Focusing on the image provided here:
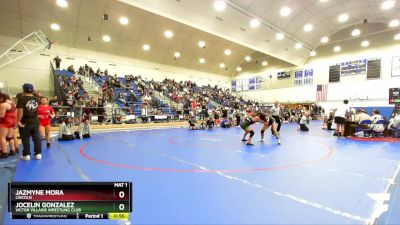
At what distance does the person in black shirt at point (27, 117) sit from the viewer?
205 inches

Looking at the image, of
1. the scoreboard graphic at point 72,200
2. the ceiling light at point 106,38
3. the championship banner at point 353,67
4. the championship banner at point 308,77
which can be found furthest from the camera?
the championship banner at point 308,77

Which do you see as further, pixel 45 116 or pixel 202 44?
pixel 202 44

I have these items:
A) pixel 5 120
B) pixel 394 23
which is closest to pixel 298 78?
pixel 394 23

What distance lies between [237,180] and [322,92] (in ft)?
90.9

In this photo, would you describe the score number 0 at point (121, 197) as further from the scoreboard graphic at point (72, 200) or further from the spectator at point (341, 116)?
the spectator at point (341, 116)

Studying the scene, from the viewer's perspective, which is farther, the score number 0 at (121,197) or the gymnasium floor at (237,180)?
the gymnasium floor at (237,180)

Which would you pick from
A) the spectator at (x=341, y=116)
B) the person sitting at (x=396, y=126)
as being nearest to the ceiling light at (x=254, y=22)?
the spectator at (x=341, y=116)

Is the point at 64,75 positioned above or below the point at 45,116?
above

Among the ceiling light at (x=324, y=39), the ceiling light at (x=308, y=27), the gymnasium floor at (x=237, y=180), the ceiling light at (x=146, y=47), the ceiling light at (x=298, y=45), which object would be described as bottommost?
the gymnasium floor at (x=237, y=180)

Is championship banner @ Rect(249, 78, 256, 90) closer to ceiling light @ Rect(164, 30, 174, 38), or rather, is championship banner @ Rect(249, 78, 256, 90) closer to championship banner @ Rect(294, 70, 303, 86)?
championship banner @ Rect(294, 70, 303, 86)

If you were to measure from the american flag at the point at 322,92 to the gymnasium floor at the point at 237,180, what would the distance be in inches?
908

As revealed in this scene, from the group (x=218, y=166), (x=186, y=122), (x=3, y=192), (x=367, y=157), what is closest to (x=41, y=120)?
(x=3, y=192)

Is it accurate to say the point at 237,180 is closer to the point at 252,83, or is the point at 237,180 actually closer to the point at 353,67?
the point at 353,67

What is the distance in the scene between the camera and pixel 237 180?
3941 millimetres
